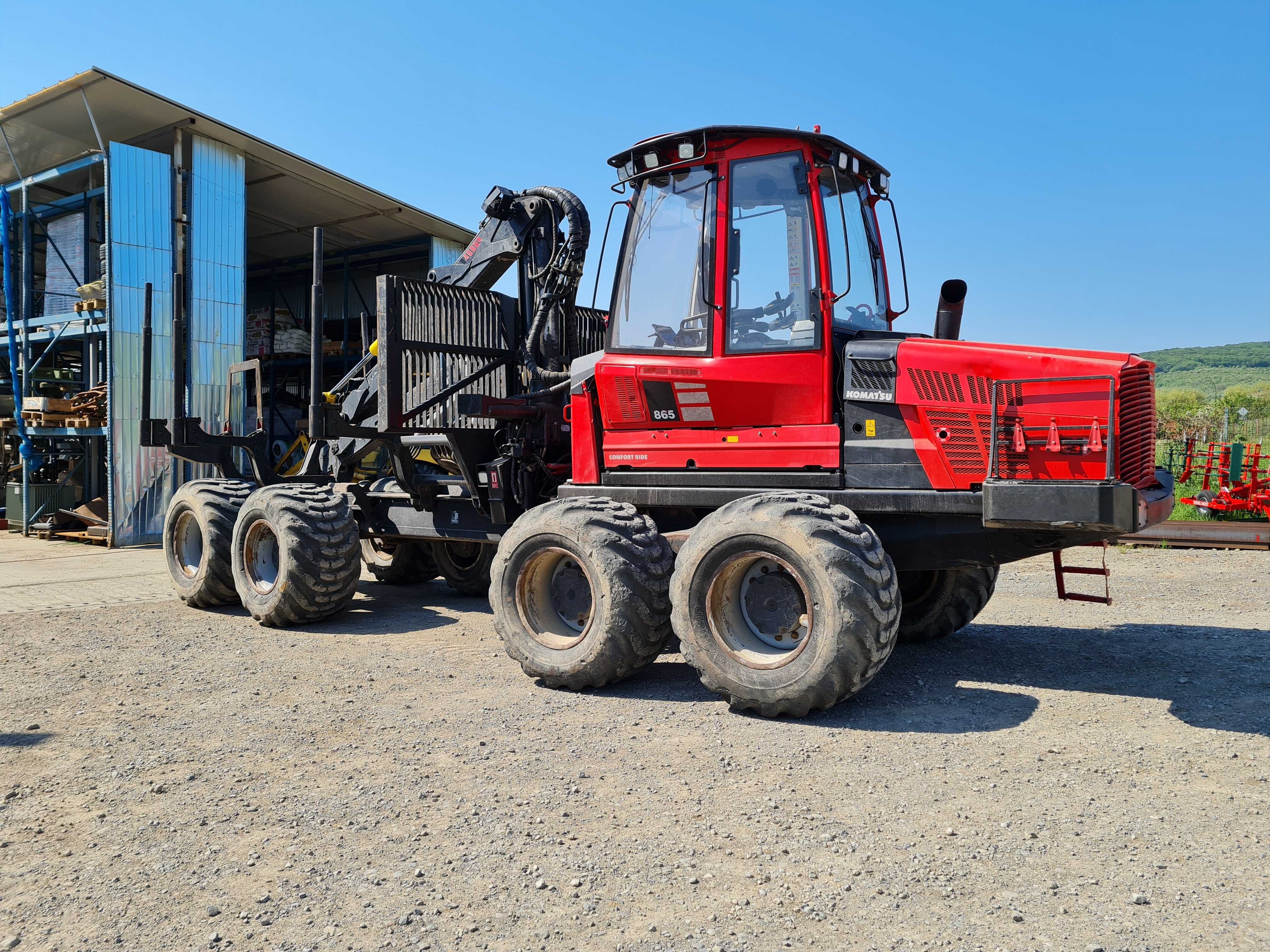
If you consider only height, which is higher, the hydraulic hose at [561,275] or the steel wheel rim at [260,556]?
the hydraulic hose at [561,275]

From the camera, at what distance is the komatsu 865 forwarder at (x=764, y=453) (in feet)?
17.0

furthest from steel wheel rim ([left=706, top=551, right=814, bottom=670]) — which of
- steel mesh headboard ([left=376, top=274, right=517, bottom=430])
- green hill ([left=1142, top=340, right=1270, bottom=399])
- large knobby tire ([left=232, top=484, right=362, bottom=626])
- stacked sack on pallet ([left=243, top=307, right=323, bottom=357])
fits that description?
green hill ([left=1142, top=340, right=1270, bottom=399])

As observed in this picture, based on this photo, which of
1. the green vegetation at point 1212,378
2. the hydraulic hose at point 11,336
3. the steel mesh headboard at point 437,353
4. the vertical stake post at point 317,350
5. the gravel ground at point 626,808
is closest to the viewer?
the gravel ground at point 626,808

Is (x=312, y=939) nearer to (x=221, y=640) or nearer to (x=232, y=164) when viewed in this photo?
(x=221, y=640)

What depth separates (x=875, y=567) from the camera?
16.6 ft

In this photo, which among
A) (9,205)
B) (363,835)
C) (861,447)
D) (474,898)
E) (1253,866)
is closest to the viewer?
(474,898)

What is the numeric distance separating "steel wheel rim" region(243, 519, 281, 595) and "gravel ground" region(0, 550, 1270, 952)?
64.5 inches

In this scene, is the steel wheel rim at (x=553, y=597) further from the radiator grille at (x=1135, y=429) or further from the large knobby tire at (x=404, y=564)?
the large knobby tire at (x=404, y=564)

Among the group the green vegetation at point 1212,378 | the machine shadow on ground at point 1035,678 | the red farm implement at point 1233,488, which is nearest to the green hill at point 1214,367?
the green vegetation at point 1212,378

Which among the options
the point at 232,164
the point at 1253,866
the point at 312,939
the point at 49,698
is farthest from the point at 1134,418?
the point at 232,164

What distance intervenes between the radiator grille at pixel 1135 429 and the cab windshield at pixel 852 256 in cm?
164

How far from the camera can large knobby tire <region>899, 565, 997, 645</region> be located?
709 centimetres

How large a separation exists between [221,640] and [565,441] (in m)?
3.26

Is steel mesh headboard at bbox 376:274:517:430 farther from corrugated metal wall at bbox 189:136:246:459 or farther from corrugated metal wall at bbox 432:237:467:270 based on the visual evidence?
corrugated metal wall at bbox 432:237:467:270
